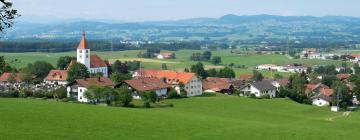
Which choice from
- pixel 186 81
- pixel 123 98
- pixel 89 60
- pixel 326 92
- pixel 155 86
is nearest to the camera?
pixel 123 98

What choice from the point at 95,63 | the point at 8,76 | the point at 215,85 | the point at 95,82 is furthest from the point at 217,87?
the point at 8,76

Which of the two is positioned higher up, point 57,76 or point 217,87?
point 57,76

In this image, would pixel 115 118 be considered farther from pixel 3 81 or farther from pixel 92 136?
pixel 3 81

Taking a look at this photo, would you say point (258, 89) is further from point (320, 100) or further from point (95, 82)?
point (95, 82)

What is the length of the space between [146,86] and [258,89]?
54.1 feet

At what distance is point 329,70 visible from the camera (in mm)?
110625

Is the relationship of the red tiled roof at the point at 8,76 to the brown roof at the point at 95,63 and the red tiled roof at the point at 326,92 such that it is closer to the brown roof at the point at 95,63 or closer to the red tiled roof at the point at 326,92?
the brown roof at the point at 95,63

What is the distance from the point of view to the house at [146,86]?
57.0 metres

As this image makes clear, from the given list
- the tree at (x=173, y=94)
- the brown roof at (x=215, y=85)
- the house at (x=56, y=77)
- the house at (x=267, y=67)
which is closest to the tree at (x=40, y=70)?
the house at (x=56, y=77)

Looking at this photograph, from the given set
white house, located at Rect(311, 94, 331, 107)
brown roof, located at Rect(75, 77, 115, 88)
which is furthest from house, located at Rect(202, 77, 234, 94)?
brown roof, located at Rect(75, 77, 115, 88)

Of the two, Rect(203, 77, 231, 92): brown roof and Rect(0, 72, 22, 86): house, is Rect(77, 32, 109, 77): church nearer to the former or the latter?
Rect(0, 72, 22, 86): house

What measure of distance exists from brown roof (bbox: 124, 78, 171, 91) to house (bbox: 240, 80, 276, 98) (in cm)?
1216

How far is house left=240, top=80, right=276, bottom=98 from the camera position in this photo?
68.5 meters

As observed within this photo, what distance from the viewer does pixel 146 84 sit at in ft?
197
